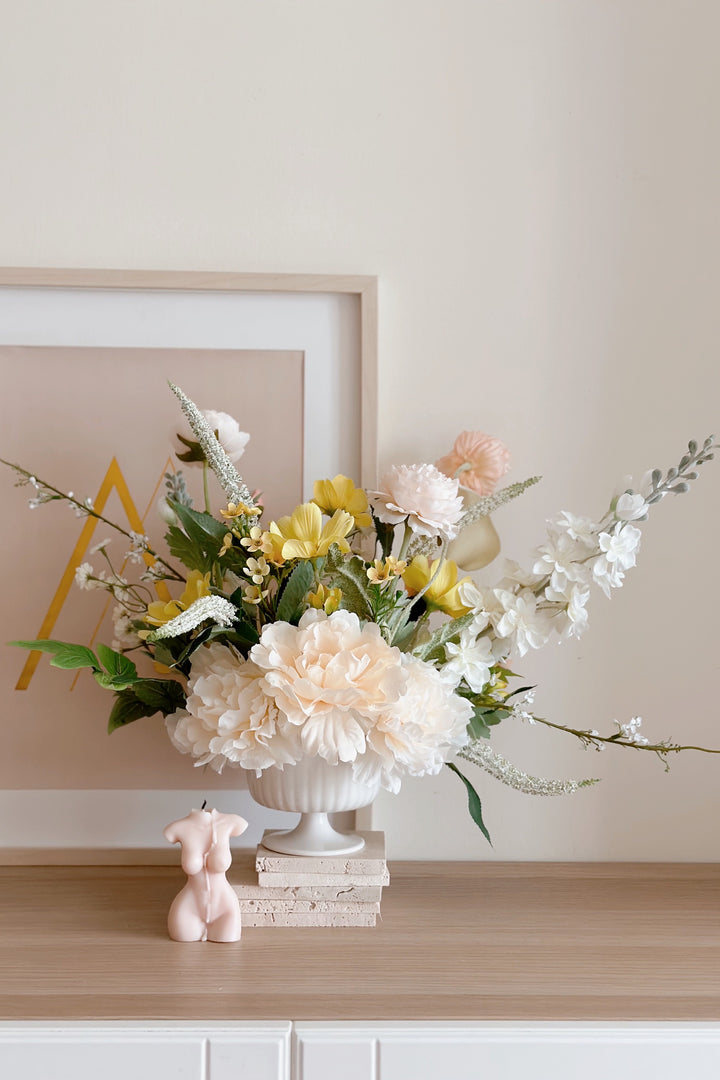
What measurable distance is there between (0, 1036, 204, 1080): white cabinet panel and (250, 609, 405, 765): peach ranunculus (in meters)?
0.27

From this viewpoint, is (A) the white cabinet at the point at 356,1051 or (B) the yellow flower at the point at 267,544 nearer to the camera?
(A) the white cabinet at the point at 356,1051

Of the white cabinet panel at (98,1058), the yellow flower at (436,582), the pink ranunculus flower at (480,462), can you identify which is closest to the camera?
the white cabinet panel at (98,1058)

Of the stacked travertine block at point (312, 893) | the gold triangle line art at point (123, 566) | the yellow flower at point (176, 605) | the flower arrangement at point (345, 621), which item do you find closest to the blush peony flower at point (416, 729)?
the flower arrangement at point (345, 621)

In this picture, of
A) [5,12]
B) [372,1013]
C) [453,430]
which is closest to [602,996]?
[372,1013]

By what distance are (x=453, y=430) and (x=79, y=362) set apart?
465mm

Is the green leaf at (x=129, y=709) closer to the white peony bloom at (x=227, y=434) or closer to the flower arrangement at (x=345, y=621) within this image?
the flower arrangement at (x=345, y=621)

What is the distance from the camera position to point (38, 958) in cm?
89

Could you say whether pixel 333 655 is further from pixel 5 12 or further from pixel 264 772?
pixel 5 12

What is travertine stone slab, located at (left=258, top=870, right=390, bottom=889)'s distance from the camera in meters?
0.97

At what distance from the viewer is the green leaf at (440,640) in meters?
0.97

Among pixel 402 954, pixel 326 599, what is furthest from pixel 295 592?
pixel 402 954

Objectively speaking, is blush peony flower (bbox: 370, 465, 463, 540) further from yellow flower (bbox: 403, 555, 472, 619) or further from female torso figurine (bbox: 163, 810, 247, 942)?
female torso figurine (bbox: 163, 810, 247, 942)

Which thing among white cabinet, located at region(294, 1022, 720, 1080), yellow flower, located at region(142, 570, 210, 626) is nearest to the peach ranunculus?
yellow flower, located at region(142, 570, 210, 626)

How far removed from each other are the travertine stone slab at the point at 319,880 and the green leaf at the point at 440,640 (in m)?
0.23
